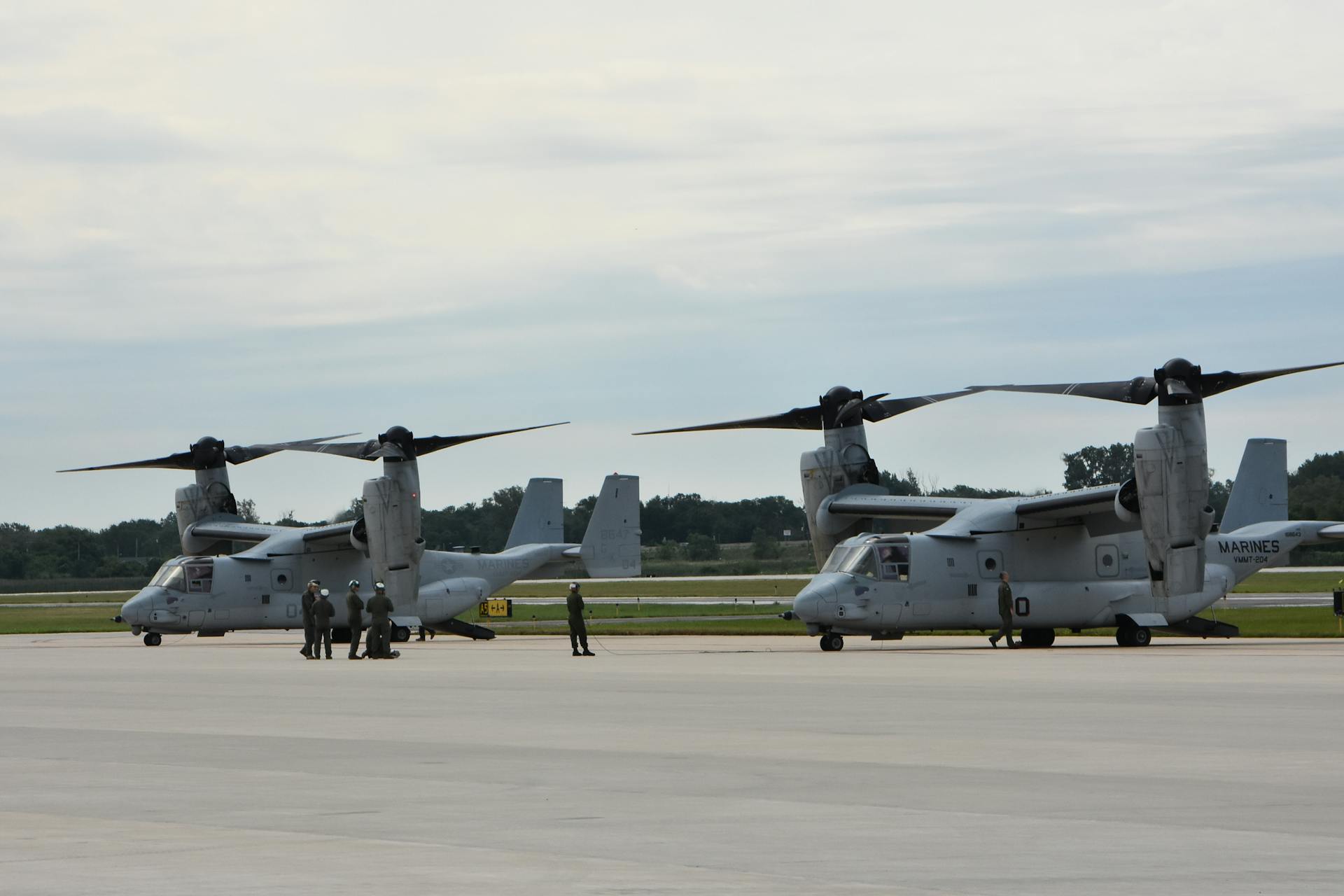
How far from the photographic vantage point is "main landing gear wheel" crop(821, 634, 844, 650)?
111ft

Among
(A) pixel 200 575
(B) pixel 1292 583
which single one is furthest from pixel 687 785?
(B) pixel 1292 583

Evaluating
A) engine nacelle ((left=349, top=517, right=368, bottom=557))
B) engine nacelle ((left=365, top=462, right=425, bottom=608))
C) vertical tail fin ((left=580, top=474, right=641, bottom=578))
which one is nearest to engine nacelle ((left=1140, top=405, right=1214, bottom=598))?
engine nacelle ((left=365, top=462, right=425, bottom=608))

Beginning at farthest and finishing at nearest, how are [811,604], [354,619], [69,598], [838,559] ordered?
[69,598] → [838,559] → [354,619] → [811,604]

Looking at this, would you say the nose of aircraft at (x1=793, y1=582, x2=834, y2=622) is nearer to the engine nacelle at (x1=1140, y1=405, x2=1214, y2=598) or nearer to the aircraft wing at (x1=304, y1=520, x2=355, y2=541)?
the engine nacelle at (x1=1140, y1=405, x2=1214, y2=598)

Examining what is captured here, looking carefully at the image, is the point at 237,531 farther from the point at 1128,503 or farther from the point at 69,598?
the point at 69,598

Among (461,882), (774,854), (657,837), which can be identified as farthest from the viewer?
(657,837)

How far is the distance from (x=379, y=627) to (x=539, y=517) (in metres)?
21.2

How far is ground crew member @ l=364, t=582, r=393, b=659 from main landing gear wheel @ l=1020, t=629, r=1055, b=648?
13447 millimetres

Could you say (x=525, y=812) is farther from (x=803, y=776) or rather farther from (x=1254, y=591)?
(x=1254, y=591)

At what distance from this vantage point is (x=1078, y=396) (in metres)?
35.1

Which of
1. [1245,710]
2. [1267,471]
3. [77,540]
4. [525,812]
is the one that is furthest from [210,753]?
[77,540]

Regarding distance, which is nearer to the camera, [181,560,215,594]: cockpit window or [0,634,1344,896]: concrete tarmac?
[0,634,1344,896]: concrete tarmac

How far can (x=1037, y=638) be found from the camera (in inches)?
1465

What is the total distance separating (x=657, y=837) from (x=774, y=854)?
0.87m
